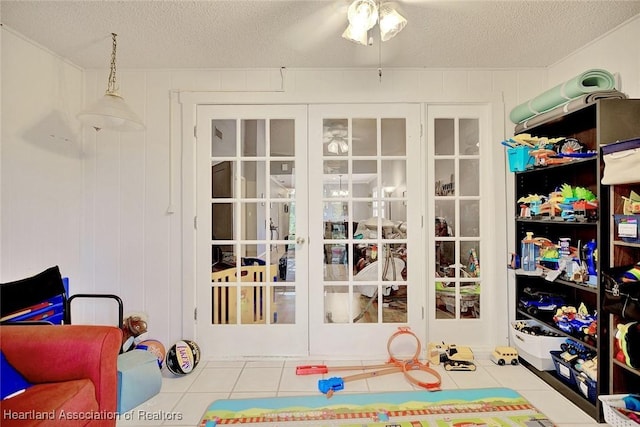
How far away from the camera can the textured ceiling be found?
6.05 feet

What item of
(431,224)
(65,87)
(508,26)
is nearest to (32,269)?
(65,87)

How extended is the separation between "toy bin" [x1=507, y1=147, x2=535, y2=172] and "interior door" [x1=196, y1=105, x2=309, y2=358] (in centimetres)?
161

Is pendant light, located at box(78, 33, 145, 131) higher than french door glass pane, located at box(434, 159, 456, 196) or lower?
higher

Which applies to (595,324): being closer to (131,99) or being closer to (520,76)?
(520,76)

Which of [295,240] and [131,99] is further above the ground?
[131,99]

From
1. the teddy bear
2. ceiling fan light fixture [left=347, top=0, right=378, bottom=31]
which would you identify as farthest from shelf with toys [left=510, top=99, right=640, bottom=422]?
the teddy bear

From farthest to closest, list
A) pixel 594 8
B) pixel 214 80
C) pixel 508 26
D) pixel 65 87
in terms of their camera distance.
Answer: pixel 214 80 < pixel 65 87 < pixel 508 26 < pixel 594 8

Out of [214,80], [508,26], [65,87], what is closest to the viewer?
[508,26]

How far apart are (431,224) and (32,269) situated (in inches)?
117

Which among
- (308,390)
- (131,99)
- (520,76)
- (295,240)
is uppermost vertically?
(520,76)

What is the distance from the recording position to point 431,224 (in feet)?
8.59

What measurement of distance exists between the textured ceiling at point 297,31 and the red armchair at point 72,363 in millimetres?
1805

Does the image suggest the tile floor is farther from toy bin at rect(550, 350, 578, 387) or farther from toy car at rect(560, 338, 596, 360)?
toy car at rect(560, 338, 596, 360)

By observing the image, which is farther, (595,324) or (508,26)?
(508,26)
